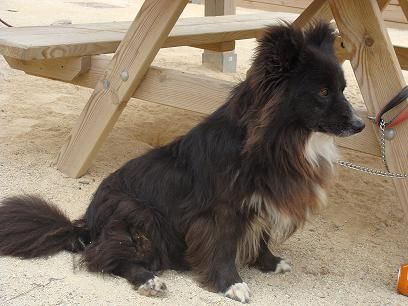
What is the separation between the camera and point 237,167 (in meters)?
2.81

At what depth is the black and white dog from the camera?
8.95 ft

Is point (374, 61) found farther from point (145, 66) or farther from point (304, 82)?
point (145, 66)

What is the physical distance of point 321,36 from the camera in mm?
2891

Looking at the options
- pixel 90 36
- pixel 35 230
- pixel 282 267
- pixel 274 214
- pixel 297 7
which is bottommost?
pixel 297 7

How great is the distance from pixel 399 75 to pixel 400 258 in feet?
3.11

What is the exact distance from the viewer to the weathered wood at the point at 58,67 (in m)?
4.10

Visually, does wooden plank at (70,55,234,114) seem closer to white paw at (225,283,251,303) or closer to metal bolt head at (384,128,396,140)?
metal bolt head at (384,128,396,140)

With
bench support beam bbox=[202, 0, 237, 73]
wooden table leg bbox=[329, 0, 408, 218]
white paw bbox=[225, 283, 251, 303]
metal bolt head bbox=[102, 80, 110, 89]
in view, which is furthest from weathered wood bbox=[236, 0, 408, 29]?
white paw bbox=[225, 283, 251, 303]

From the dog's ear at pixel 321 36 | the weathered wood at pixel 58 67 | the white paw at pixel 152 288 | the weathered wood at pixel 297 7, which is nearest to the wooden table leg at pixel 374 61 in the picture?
the dog's ear at pixel 321 36

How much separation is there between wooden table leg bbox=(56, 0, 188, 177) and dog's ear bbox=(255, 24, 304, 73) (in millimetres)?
962

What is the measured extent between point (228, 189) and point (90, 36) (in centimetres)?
172

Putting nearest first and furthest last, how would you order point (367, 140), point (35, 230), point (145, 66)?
point (35, 230), point (367, 140), point (145, 66)

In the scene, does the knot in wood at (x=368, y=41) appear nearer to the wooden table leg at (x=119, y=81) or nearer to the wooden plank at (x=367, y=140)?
the wooden plank at (x=367, y=140)

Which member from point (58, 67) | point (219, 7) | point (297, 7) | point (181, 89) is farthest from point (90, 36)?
point (297, 7)
